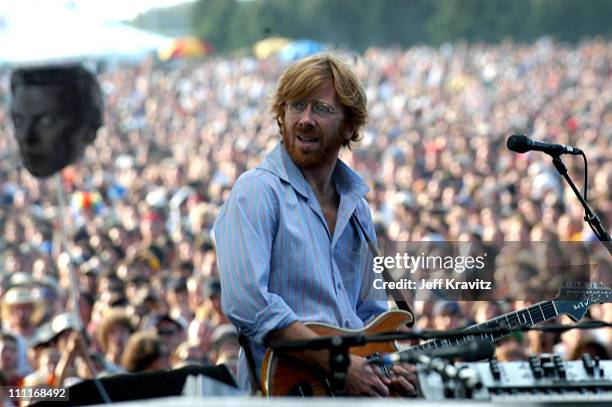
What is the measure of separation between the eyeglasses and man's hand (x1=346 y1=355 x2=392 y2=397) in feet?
2.71

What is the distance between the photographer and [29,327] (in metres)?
9.36

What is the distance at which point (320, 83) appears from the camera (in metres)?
4.21

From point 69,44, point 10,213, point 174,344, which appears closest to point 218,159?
point 10,213

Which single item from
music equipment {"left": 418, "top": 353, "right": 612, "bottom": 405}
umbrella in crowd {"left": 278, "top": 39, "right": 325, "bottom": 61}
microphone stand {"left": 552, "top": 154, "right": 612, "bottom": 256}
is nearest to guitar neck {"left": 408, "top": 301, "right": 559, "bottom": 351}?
microphone stand {"left": 552, "top": 154, "right": 612, "bottom": 256}

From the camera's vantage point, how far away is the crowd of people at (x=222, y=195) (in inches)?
302

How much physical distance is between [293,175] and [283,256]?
0.28m

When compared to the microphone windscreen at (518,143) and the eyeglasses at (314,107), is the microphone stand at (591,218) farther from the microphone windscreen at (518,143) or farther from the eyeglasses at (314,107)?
the eyeglasses at (314,107)

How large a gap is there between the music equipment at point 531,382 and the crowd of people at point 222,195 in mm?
537

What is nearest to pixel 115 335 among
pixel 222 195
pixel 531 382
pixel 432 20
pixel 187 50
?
pixel 531 382

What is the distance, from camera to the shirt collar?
13.8 feet

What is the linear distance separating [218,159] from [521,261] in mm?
16220

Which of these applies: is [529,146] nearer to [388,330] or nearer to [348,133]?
[348,133]

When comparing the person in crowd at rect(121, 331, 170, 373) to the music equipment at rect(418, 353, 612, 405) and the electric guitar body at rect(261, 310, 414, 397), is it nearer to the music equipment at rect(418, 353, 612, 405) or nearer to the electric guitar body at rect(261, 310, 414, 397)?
the electric guitar body at rect(261, 310, 414, 397)

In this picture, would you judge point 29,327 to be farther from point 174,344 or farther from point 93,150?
point 93,150
